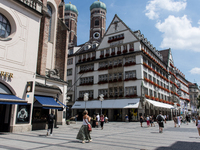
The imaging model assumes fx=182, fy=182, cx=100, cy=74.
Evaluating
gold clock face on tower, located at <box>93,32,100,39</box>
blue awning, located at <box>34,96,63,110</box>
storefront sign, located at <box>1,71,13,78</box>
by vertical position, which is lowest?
blue awning, located at <box>34,96,63,110</box>

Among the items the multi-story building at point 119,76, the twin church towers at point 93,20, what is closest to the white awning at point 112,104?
the multi-story building at point 119,76

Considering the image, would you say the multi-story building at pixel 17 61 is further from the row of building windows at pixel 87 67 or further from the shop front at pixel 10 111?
the row of building windows at pixel 87 67

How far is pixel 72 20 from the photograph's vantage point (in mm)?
84250

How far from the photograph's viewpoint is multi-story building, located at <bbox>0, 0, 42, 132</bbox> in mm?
13656

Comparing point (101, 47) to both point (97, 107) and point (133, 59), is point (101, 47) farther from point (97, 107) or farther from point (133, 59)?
point (97, 107)

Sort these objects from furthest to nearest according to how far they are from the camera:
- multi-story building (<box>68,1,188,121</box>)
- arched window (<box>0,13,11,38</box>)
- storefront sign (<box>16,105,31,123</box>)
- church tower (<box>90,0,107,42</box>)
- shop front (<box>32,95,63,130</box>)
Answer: church tower (<box>90,0,107,42</box>)
multi-story building (<box>68,1,188,121</box>)
shop front (<box>32,95,63,130</box>)
arched window (<box>0,13,11,38</box>)
storefront sign (<box>16,105,31,123</box>)

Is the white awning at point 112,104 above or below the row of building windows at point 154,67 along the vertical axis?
below

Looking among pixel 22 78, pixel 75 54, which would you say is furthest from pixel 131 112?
pixel 22 78

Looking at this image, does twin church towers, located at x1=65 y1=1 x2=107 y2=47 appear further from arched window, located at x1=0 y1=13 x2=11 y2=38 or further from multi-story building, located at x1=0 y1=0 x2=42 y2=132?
arched window, located at x1=0 y1=13 x2=11 y2=38

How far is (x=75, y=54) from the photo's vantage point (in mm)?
47938

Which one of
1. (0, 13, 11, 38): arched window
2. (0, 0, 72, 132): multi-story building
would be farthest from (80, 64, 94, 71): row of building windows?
(0, 13, 11, 38): arched window

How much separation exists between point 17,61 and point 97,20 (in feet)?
234

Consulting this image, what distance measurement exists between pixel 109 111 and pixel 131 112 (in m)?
4.87

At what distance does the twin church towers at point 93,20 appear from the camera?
7962cm
